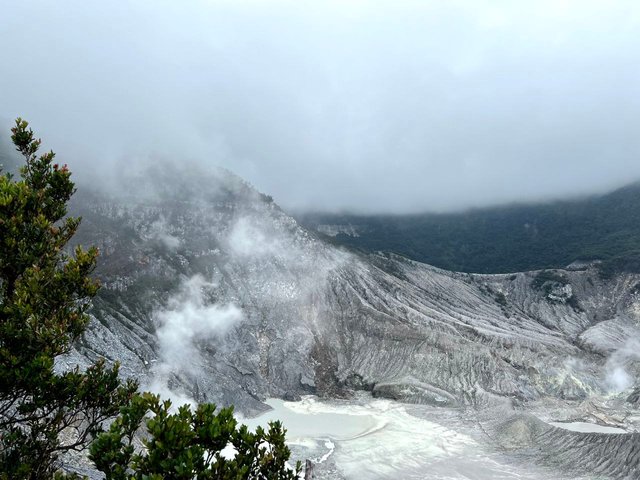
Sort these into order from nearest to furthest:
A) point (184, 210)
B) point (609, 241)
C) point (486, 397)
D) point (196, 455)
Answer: point (196, 455) → point (486, 397) → point (184, 210) → point (609, 241)

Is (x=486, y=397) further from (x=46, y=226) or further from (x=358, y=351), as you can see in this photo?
(x=46, y=226)

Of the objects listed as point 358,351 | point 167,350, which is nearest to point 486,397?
point 358,351

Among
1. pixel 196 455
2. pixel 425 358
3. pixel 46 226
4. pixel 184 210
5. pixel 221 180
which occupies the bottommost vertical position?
pixel 196 455

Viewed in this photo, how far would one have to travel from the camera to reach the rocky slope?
56.4 metres

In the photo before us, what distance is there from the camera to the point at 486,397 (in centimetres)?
6222

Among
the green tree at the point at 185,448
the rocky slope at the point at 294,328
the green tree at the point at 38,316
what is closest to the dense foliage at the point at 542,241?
the rocky slope at the point at 294,328

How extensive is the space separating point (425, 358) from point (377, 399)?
10.9 m

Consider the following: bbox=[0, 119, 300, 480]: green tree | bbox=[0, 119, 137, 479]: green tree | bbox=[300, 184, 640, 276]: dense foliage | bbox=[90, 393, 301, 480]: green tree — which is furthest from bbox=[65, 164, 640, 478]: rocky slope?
bbox=[300, 184, 640, 276]: dense foliage

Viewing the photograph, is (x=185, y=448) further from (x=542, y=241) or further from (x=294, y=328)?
(x=542, y=241)

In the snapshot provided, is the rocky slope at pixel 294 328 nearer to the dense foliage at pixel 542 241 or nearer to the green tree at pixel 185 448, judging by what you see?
the green tree at pixel 185 448

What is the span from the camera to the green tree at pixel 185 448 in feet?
23.4

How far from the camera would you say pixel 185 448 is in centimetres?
729

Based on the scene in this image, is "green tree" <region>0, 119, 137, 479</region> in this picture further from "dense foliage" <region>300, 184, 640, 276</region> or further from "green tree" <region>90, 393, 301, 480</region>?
"dense foliage" <region>300, 184, 640, 276</region>

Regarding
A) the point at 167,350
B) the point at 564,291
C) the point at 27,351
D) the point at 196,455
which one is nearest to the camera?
the point at 196,455
